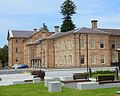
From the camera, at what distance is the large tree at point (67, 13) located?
328 ft

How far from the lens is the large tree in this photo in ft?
328

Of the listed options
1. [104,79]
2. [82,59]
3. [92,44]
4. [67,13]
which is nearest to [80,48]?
[82,59]

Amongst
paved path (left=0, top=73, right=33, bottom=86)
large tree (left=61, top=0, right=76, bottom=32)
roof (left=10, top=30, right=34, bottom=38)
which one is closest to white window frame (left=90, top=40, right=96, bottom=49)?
paved path (left=0, top=73, right=33, bottom=86)

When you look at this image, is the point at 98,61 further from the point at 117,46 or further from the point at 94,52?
the point at 117,46

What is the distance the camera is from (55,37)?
7662 cm

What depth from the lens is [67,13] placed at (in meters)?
104

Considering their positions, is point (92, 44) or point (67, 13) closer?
point (92, 44)

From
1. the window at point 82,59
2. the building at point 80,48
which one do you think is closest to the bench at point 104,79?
the building at point 80,48

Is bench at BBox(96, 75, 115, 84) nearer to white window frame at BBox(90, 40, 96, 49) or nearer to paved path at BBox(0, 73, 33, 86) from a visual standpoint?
paved path at BBox(0, 73, 33, 86)

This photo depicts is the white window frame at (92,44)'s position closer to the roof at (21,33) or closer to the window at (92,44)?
the window at (92,44)

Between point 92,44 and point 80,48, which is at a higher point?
point 92,44

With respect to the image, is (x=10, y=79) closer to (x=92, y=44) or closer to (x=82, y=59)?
(x=82, y=59)

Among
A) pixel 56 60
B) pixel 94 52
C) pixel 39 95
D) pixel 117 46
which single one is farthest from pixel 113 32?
pixel 39 95

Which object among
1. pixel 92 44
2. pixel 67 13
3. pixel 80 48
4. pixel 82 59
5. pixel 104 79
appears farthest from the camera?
pixel 67 13
